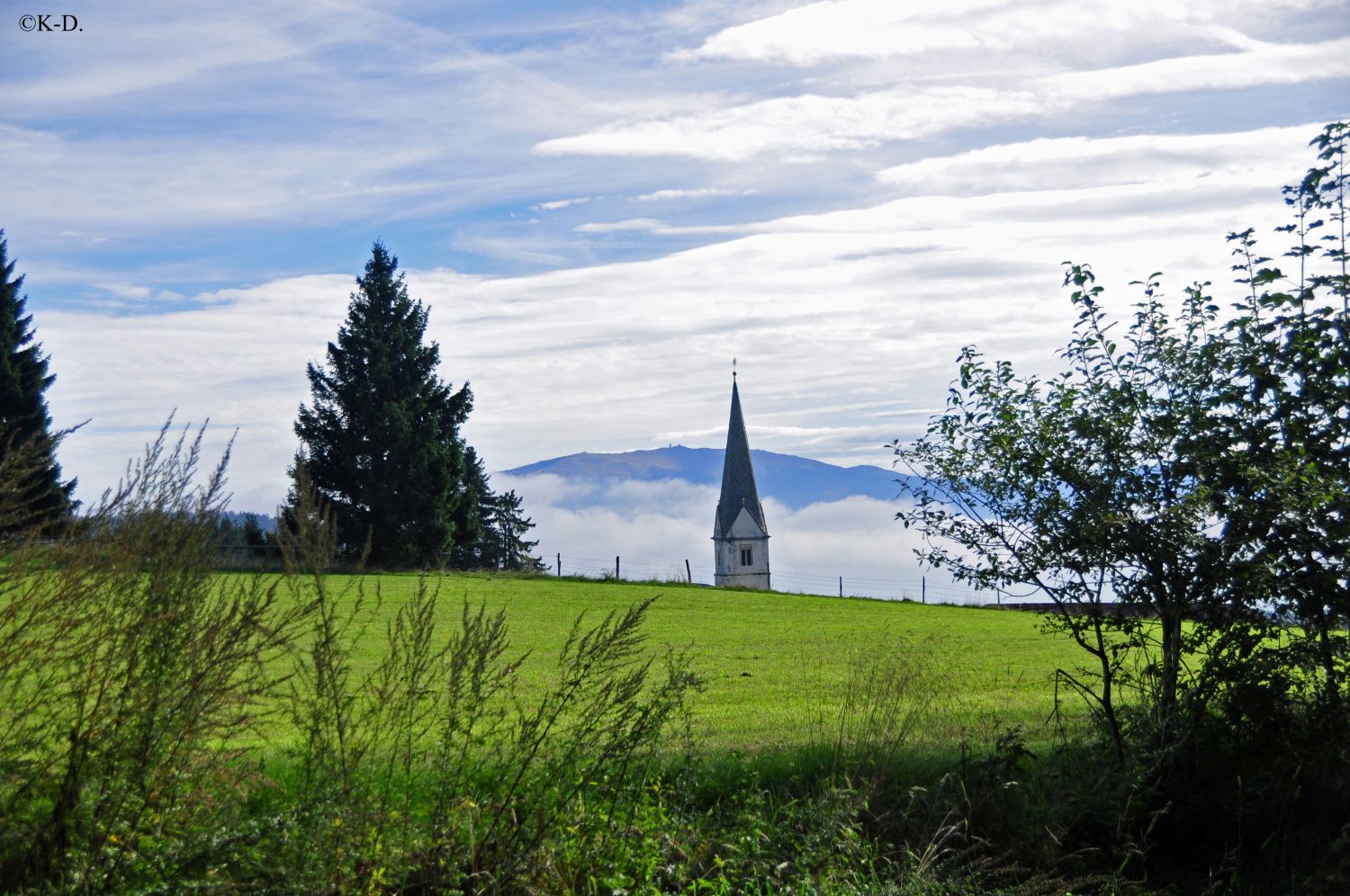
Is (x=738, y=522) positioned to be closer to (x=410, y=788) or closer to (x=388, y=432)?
(x=388, y=432)

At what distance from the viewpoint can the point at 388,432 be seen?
145ft

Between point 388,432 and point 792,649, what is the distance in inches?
1110

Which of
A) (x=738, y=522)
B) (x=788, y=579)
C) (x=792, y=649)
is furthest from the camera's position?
(x=738, y=522)

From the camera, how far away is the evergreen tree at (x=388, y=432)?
43625mm

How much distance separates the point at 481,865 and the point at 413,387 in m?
41.6

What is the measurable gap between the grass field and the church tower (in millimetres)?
53343

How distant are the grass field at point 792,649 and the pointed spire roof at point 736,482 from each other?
5397cm

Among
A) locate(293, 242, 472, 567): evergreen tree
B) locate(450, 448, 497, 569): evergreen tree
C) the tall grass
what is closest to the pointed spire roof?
locate(450, 448, 497, 569): evergreen tree

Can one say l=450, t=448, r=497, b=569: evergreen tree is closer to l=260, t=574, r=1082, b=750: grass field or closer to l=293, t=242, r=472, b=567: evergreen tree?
l=293, t=242, r=472, b=567: evergreen tree

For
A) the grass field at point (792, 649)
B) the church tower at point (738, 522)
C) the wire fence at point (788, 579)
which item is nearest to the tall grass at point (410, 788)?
the grass field at point (792, 649)

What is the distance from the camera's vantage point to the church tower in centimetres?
8938

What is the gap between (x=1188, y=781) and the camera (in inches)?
299

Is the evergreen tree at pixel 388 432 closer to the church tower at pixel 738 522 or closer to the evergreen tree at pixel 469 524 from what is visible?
the evergreen tree at pixel 469 524

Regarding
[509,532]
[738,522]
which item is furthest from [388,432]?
[738,522]
